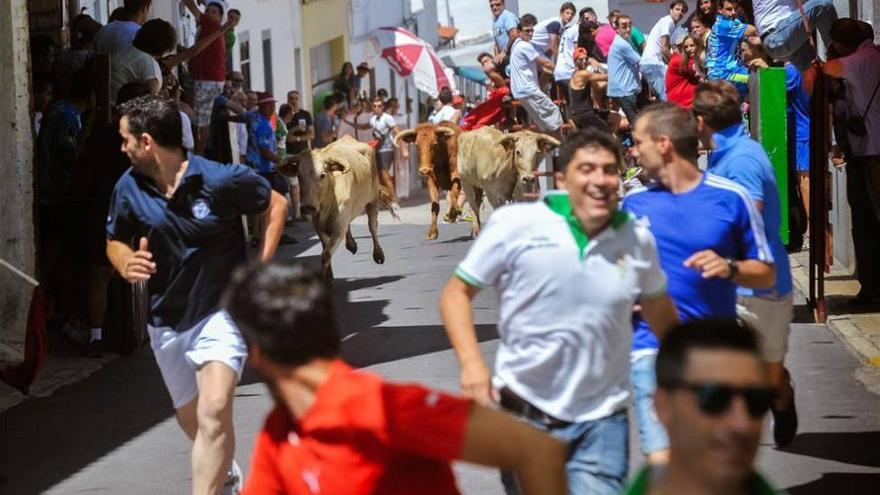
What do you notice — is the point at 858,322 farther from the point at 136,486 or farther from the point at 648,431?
the point at 648,431

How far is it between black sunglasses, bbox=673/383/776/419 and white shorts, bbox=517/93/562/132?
23382mm

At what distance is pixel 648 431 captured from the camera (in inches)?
276

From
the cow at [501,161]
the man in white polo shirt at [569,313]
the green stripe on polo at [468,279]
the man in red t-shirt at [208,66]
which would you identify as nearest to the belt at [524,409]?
the man in white polo shirt at [569,313]

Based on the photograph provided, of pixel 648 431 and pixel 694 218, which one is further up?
pixel 694 218

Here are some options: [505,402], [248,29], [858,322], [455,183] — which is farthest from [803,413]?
[248,29]

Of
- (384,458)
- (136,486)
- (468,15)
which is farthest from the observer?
(468,15)

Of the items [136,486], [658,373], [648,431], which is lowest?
[136,486]

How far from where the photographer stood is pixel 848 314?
1512cm

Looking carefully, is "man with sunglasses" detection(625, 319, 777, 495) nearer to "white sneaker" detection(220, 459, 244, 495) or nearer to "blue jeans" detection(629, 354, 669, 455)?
"blue jeans" detection(629, 354, 669, 455)

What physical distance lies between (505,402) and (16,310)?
→ 9.45 metres

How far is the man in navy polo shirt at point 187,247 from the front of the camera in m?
8.20

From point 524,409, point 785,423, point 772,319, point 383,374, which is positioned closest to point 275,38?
point 383,374

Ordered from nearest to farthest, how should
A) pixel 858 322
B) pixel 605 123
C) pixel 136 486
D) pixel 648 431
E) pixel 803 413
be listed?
1. pixel 648 431
2. pixel 136 486
3. pixel 803 413
4. pixel 858 322
5. pixel 605 123

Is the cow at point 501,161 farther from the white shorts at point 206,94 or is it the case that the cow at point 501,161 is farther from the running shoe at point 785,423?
the running shoe at point 785,423
